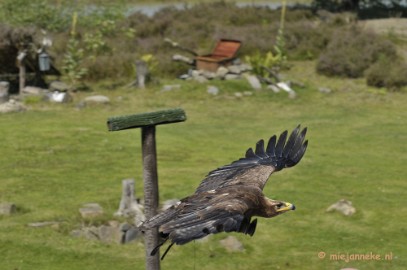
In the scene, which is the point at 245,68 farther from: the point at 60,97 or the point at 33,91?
the point at 33,91

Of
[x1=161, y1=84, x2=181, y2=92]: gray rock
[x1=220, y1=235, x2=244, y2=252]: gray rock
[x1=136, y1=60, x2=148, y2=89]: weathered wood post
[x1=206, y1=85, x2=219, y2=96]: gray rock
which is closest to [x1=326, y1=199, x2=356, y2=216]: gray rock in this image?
[x1=220, y1=235, x2=244, y2=252]: gray rock

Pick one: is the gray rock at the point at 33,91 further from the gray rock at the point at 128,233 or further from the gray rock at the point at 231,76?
the gray rock at the point at 128,233

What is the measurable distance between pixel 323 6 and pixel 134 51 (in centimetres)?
1724

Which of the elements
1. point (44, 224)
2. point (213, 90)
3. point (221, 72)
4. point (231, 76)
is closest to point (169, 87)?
point (213, 90)

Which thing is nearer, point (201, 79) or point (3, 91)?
point (3, 91)

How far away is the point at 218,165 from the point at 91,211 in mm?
5208

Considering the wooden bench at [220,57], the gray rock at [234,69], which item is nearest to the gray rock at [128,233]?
the gray rock at [234,69]

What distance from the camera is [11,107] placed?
24.4 metres

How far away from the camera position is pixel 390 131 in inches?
899

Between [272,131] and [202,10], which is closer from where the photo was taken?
[272,131]

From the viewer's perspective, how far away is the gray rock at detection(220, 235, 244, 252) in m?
14.0

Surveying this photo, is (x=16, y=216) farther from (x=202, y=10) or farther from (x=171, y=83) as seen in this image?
(x=202, y=10)

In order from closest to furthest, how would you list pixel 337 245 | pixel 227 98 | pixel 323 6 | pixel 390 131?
pixel 337 245, pixel 390 131, pixel 227 98, pixel 323 6

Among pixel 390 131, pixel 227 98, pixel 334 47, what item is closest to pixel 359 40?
pixel 334 47
